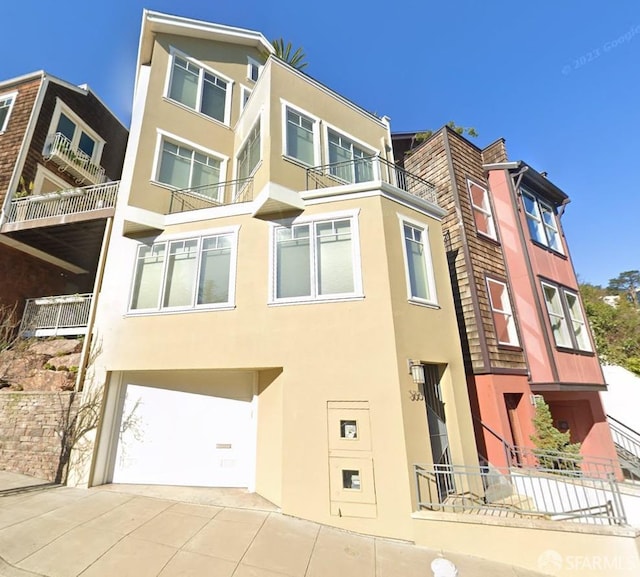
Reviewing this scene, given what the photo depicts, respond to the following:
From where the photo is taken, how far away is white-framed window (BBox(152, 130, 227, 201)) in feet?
31.9

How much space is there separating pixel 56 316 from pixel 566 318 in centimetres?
1728


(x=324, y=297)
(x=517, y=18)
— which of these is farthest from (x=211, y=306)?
(x=517, y=18)

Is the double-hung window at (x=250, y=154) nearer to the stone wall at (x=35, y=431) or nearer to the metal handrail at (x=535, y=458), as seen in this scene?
the stone wall at (x=35, y=431)

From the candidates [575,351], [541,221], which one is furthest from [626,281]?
[575,351]

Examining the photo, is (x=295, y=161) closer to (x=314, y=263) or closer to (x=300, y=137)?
(x=300, y=137)

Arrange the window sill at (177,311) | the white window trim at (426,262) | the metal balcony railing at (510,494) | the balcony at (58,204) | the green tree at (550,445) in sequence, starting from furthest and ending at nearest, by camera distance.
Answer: the balcony at (58,204)
the green tree at (550,445)
the window sill at (177,311)
the white window trim at (426,262)
the metal balcony railing at (510,494)

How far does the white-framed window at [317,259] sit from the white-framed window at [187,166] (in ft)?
11.6

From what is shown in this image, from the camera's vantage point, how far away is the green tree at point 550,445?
799 cm

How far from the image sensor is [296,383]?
675 cm

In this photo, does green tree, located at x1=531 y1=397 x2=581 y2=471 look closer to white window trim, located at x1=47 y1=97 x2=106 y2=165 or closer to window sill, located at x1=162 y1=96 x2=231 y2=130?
window sill, located at x1=162 y1=96 x2=231 y2=130

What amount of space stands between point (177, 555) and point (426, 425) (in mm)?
4841

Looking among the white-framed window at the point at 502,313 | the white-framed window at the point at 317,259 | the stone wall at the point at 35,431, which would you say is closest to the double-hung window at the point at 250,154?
the white-framed window at the point at 317,259

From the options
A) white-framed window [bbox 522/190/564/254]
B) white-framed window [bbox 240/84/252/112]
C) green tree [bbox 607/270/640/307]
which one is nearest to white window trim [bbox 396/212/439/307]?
white-framed window [bbox 522/190/564/254]

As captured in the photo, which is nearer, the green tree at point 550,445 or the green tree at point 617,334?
the green tree at point 550,445
